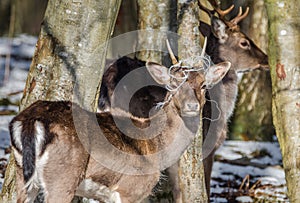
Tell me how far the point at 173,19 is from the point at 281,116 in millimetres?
2004

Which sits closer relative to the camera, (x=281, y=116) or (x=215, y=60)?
(x=281, y=116)

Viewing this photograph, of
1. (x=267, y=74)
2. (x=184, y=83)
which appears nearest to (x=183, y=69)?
(x=184, y=83)

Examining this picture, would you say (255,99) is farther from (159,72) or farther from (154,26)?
(159,72)

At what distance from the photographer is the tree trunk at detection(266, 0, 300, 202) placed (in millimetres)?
5961

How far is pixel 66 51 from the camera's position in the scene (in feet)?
19.1

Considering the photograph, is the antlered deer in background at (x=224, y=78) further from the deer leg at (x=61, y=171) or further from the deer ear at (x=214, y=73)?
the deer leg at (x=61, y=171)

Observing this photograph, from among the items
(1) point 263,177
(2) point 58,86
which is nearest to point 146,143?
(2) point 58,86

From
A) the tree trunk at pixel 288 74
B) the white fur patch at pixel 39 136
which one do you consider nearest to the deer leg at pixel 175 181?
the tree trunk at pixel 288 74

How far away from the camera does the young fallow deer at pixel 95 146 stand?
16.9 ft

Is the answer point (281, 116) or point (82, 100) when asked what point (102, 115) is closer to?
point (82, 100)

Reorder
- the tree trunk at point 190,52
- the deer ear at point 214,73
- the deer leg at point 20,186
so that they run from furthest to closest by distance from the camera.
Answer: the deer ear at point 214,73
the tree trunk at point 190,52
the deer leg at point 20,186

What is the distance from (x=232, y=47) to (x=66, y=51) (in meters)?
3.73

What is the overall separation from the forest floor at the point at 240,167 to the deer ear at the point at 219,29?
1755 mm

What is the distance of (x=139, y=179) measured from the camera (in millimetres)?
5969
